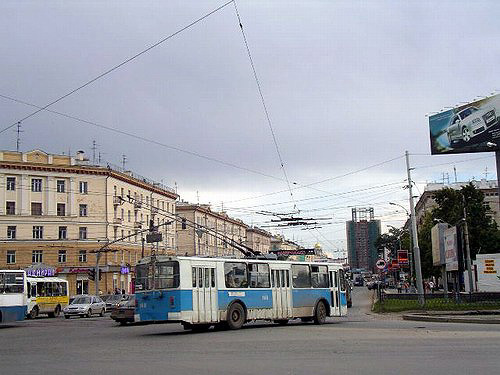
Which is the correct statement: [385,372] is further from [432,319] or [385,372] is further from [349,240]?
[349,240]

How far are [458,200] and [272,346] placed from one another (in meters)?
63.9

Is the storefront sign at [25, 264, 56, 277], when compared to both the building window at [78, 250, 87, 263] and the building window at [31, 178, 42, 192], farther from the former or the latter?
the building window at [31, 178, 42, 192]

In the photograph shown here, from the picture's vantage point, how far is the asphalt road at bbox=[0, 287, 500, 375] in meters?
12.0

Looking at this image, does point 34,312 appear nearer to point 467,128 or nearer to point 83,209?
point 467,128

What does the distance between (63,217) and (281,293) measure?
53491 millimetres

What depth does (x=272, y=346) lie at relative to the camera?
54.4ft

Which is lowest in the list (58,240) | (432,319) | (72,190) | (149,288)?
(432,319)

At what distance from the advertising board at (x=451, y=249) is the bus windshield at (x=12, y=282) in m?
23.7

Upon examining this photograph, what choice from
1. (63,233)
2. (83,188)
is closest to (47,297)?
(63,233)

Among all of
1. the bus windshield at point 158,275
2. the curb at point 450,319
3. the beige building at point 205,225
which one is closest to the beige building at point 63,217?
the beige building at point 205,225

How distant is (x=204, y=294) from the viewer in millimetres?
23078

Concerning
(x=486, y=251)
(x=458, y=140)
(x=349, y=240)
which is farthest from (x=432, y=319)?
(x=349, y=240)

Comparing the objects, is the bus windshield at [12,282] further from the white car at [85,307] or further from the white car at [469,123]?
the white car at [469,123]

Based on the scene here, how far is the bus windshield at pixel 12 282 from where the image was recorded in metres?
30.3
